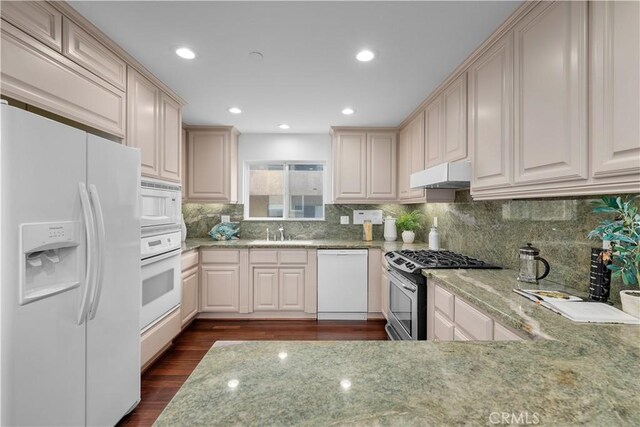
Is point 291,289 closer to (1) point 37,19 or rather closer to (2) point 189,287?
(2) point 189,287

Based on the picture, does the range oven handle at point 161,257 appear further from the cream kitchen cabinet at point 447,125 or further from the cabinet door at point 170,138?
the cream kitchen cabinet at point 447,125

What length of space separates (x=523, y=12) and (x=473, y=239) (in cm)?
169

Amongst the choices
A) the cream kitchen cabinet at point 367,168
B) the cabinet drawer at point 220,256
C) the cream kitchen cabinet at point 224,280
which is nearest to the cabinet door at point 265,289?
the cream kitchen cabinet at point 224,280

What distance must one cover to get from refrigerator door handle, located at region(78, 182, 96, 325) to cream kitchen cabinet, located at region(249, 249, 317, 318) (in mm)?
2028

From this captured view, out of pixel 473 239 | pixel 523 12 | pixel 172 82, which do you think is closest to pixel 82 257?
pixel 172 82

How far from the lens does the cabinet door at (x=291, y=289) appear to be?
341 cm

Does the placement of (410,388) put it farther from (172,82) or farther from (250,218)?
(250,218)

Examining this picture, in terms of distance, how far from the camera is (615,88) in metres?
1.04

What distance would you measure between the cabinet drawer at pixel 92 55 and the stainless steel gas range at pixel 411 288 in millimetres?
2461

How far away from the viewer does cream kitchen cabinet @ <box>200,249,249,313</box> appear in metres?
3.35

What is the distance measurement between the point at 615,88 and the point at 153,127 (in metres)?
2.82

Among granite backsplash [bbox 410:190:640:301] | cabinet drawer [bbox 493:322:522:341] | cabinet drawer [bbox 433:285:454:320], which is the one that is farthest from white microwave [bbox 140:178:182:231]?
granite backsplash [bbox 410:190:640:301]

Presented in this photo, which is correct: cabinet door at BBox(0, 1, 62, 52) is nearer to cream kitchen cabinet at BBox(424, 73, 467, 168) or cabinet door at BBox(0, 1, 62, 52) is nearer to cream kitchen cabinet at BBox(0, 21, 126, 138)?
cream kitchen cabinet at BBox(0, 21, 126, 138)

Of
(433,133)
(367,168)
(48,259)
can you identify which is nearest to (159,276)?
(48,259)
